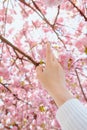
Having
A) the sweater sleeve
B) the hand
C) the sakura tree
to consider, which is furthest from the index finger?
the sakura tree

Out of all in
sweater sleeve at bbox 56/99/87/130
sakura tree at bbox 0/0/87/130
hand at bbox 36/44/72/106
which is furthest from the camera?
sakura tree at bbox 0/0/87/130

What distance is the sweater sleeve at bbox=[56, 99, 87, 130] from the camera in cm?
110

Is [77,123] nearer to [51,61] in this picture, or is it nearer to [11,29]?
[51,61]

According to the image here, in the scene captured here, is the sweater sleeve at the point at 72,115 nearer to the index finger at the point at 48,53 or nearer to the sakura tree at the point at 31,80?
the index finger at the point at 48,53

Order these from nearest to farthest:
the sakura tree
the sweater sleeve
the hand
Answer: the sweater sleeve
the hand
the sakura tree

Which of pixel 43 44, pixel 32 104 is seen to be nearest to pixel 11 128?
pixel 32 104

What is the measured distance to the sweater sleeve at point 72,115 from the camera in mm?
1099

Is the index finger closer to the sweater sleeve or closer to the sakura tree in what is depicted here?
the sweater sleeve

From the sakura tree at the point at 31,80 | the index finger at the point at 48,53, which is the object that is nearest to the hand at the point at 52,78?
the index finger at the point at 48,53

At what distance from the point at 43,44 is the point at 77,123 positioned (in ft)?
9.33

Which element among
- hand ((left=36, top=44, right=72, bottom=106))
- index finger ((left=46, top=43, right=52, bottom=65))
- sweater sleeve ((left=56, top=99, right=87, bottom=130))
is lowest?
sweater sleeve ((left=56, top=99, right=87, bottom=130))

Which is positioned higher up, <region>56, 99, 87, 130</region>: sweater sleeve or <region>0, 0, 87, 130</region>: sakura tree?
<region>0, 0, 87, 130</region>: sakura tree

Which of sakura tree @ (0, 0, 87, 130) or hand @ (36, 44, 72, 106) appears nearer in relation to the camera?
hand @ (36, 44, 72, 106)

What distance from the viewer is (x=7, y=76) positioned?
3.75m
